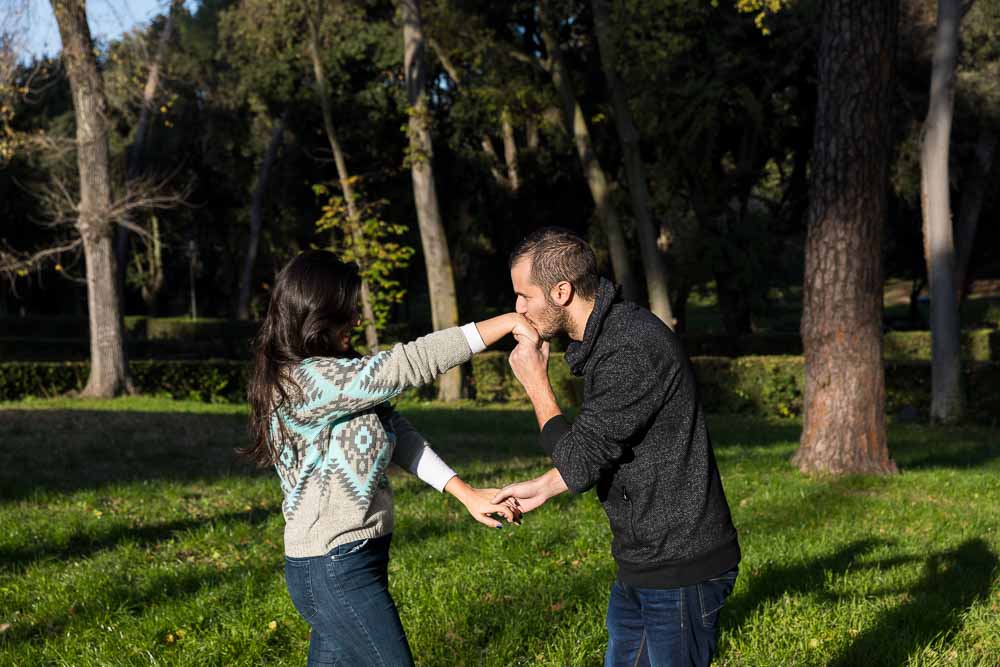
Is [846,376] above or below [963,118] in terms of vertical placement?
below

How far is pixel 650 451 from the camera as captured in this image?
2750mm

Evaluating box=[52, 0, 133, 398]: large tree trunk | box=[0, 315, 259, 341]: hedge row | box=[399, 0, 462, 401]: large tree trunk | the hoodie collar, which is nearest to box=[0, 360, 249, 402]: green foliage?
box=[52, 0, 133, 398]: large tree trunk

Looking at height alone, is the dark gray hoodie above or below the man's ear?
below

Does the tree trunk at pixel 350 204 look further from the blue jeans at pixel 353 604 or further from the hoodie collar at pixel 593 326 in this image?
the hoodie collar at pixel 593 326

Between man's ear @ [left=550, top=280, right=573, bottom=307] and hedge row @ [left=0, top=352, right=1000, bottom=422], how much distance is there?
14.0 metres

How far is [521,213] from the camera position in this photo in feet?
94.6

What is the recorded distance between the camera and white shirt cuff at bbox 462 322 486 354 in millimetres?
2938

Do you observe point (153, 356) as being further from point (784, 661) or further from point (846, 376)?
point (784, 661)

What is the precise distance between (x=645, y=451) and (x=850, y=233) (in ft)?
23.2

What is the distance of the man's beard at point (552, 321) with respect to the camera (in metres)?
2.86

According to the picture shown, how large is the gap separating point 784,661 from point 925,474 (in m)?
5.71

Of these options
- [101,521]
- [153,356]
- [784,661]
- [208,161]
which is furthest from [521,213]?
[784,661]

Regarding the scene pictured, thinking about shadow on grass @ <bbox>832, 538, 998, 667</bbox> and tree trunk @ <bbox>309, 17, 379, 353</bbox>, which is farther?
tree trunk @ <bbox>309, 17, 379, 353</bbox>

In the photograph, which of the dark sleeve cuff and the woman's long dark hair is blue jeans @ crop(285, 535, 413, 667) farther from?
the dark sleeve cuff
